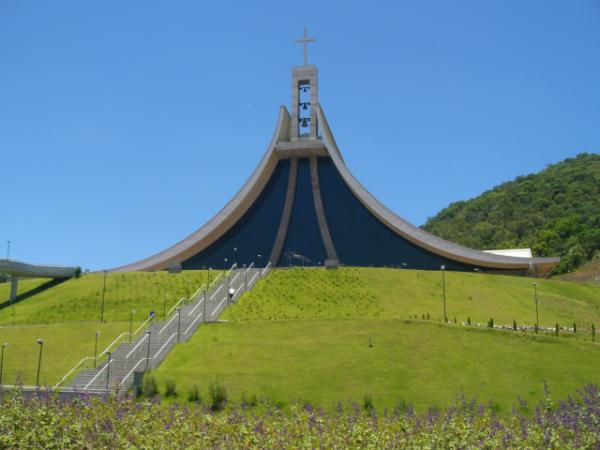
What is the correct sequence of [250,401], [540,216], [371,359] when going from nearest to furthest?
[250,401] < [371,359] < [540,216]

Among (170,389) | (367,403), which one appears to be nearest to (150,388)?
(170,389)

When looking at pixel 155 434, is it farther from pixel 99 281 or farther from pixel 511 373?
pixel 99 281

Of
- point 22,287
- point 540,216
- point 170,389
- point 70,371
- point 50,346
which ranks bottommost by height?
point 170,389

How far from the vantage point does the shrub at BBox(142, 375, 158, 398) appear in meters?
12.9

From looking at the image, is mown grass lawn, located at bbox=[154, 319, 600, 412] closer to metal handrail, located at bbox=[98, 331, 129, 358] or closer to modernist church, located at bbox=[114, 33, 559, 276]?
metal handrail, located at bbox=[98, 331, 129, 358]

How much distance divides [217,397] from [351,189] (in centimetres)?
1835

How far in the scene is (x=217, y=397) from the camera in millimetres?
12156

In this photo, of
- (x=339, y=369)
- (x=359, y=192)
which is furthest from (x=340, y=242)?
(x=339, y=369)

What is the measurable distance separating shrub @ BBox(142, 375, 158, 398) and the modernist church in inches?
596

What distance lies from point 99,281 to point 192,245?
475 cm

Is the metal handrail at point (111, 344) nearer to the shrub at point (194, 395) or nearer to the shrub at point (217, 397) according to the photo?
the shrub at point (194, 395)

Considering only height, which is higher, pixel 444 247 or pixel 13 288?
pixel 444 247

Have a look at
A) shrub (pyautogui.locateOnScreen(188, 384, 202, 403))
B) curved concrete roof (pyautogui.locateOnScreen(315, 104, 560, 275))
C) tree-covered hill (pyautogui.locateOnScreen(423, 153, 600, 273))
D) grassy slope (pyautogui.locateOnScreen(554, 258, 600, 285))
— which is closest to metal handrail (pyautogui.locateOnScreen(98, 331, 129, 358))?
shrub (pyautogui.locateOnScreen(188, 384, 202, 403))

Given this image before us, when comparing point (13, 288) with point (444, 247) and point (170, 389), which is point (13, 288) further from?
point (444, 247)
